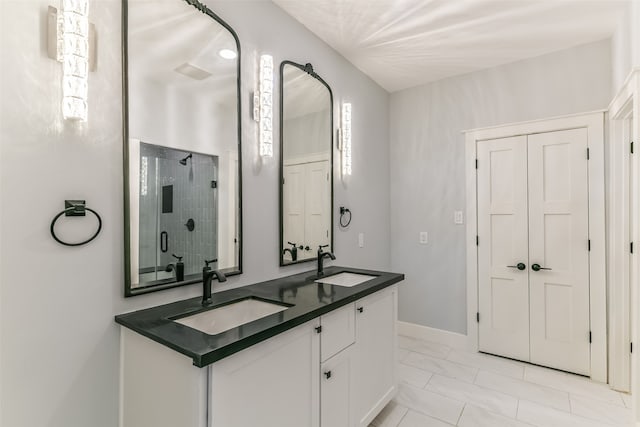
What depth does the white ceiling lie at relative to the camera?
215 centimetres

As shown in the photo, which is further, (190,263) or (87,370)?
(190,263)

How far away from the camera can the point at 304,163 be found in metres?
2.39

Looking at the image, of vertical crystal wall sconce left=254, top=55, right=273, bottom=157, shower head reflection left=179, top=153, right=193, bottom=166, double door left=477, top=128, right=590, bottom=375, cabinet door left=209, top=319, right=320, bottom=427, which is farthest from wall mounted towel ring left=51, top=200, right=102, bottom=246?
double door left=477, top=128, right=590, bottom=375

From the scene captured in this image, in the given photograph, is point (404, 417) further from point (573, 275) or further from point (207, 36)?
point (207, 36)

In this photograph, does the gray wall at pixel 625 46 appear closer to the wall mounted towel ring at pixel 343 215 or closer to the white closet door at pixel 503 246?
the white closet door at pixel 503 246

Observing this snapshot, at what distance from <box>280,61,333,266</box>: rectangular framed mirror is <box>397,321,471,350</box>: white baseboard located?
158 centimetres

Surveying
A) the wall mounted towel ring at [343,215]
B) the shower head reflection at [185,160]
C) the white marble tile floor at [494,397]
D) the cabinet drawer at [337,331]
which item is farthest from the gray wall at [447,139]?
the shower head reflection at [185,160]

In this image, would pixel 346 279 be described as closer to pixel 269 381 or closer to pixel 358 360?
pixel 358 360

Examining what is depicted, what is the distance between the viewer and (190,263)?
164 centimetres

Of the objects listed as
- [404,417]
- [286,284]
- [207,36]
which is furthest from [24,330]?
[404,417]

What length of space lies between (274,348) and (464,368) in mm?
2268

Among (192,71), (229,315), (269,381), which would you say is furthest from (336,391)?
(192,71)

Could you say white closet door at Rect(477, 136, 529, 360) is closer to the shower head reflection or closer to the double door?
the double door

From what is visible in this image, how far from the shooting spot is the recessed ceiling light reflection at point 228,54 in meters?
1.79
